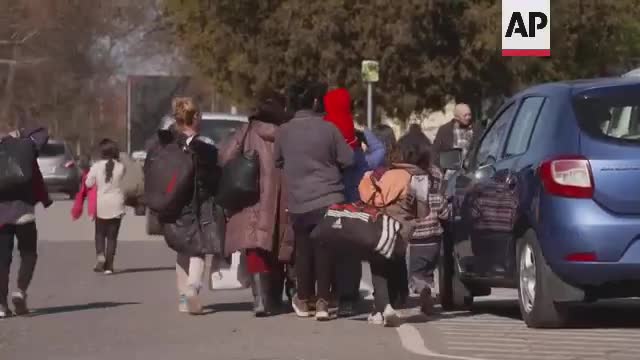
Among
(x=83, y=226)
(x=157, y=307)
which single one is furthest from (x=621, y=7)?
(x=157, y=307)

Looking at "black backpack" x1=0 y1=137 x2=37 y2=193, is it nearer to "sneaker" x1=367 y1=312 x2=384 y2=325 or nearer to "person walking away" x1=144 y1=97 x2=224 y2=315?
"person walking away" x1=144 y1=97 x2=224 y2=315

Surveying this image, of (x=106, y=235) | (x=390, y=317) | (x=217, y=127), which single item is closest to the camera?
(x=390, y=317)

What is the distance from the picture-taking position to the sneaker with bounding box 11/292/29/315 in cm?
1356

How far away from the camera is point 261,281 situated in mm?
13266

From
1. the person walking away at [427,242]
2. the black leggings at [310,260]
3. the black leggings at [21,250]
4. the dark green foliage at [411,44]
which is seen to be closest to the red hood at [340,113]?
the person walking away at [427,242]

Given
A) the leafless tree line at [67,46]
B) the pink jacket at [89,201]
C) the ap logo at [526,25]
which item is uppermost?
the leafless tree line at [67,46]

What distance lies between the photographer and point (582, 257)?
11.1 meters

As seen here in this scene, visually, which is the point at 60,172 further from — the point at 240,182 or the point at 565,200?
the point at 565,200

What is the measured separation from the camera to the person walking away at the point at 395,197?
492 inches

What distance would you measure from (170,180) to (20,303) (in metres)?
1.55

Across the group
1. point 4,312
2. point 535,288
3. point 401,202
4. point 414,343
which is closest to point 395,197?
point 401,202

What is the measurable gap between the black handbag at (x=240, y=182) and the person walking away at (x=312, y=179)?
264mm

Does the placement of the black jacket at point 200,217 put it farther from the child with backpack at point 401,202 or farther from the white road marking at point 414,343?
the white road marking at point 414,343

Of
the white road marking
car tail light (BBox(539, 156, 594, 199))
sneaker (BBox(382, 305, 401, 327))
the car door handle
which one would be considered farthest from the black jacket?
car tail light (BBox(539, 156, 594, 199))
